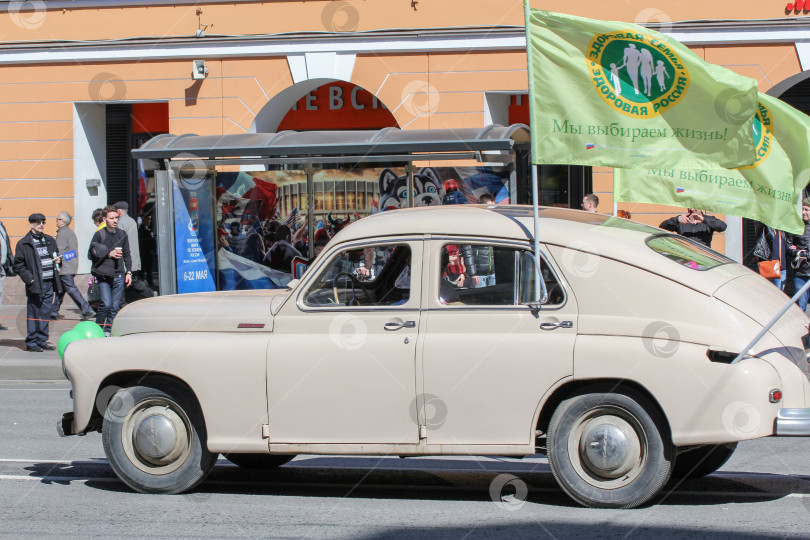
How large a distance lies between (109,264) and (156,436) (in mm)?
7693

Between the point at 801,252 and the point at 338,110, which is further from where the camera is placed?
the point at 338,110

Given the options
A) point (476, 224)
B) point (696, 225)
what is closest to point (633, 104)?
point (476, 224)

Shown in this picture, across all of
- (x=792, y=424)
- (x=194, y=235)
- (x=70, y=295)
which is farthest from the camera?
(x=70, y=295)

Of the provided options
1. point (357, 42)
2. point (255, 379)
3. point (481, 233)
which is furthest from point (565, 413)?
point (357, 42)

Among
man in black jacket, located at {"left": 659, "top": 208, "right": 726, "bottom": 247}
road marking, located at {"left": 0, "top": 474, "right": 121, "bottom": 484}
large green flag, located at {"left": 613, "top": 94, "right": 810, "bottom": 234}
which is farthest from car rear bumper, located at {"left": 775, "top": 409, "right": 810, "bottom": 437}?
man in black jacket, located at {"left": 659, "top": 208, "right": 726, "bottom": 247}

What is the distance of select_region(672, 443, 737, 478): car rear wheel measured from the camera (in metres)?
6.35

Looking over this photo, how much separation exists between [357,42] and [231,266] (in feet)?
16.9

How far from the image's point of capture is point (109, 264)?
13375 mm

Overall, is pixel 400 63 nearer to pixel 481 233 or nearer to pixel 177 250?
pixel 177 250

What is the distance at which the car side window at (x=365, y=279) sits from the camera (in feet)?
20.0

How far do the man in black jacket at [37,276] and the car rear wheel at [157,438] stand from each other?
766cm

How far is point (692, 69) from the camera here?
6.42 m

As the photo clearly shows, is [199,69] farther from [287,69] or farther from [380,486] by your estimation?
[380,486]

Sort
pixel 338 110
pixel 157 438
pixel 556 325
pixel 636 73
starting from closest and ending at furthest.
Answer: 1. pixel 556 325
2. pixel 157 438
3. pixel 636 73
4. pixel 338 110
